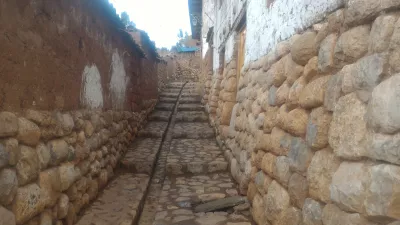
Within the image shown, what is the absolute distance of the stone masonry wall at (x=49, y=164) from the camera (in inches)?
70.1

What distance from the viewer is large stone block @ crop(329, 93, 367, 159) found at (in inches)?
50.2

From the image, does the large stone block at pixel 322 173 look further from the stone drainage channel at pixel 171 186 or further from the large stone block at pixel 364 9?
the stone drainage channel at pixel 171 186

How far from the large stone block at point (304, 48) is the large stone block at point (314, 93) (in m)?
0.21

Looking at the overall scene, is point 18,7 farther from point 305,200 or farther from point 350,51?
point 305,200

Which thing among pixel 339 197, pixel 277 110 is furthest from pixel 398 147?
pixel 277 110

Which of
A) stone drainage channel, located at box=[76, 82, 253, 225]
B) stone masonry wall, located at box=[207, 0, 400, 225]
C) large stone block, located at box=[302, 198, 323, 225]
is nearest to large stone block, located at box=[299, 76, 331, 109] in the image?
stone masonry wall, located at box=[207, 0, 400, 225]

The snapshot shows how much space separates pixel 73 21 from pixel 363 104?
2803mm

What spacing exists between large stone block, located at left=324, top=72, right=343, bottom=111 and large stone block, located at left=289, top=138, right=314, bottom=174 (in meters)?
0.35

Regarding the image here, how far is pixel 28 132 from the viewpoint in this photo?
1991mm

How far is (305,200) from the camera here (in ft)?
5.84

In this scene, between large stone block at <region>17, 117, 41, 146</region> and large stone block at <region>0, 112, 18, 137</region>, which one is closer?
large stone block at <region>0, 112, 18, 137</region>

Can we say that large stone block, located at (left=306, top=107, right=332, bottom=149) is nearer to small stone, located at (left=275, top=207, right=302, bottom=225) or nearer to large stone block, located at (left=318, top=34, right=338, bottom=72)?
large stone block, located at (left=318, top=34, right=338, bottom=72)

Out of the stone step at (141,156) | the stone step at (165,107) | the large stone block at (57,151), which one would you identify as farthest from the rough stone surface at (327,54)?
the stone step at (165,107)

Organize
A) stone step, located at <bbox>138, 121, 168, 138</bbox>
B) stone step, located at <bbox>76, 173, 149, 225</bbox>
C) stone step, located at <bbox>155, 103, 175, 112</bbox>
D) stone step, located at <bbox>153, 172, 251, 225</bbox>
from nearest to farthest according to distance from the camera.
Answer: stone step, located at <bbox>76, 173, 149, 225</bbox> → stone step, located at <bbox>153, 172, 251, 225</bbox> → stone step, located at <bbox>138, 121, 168, 138</bbox> → stone step, located at <bbox>155, 103, 175, 112</bbox>
